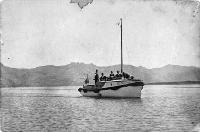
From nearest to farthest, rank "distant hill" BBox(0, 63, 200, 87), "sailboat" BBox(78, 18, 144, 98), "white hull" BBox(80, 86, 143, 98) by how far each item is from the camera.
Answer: "distant hill" BBox(0, 63, 200, 87), "sailboat" BBox(78, 18, 144, 98), "white hull" BBox(80, 86, 143, 98)

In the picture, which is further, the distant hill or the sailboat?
the sailboat

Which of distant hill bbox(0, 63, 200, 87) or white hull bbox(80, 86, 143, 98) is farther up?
distant hill bbox(0, 63, 200, 87)

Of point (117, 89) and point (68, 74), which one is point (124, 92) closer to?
point (117, 89)

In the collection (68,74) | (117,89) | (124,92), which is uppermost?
(68,74)

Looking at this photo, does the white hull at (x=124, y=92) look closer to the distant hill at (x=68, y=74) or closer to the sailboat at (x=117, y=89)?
the sailboat at (x=117, y=89)

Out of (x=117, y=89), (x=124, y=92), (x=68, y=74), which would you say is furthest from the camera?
(x=117, y=89)

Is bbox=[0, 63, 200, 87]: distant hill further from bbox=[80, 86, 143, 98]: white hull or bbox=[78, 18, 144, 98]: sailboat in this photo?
bbox=[80, 86, 143, 98]: white hull

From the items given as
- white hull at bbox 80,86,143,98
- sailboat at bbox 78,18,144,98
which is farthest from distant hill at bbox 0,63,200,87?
white hull at bbox 80,86,143,98

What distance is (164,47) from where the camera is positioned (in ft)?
48.3

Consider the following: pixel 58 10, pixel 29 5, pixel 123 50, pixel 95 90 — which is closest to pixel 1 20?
pixel 29 5

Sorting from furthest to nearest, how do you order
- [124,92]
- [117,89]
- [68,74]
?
[117,89], [124,92], [68,74]

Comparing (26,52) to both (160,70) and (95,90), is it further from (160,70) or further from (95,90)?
(95,90)

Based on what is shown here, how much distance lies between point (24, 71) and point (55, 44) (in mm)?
1913

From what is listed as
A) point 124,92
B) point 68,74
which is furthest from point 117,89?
point 68,74
